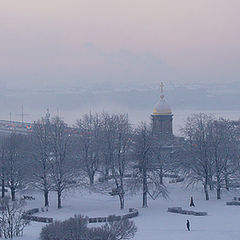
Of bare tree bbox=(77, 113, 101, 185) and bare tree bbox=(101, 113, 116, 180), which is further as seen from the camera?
bare tree bbox=(77, 113, 101, 185)

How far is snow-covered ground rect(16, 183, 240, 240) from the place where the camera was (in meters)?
24.8

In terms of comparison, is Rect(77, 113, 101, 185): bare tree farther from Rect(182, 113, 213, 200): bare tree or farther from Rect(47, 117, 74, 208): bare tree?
Rect(182, 113, 213, 200): bare tree

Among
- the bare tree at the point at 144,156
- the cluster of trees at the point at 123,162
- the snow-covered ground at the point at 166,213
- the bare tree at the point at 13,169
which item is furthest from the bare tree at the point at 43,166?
the bare tree at the point at 144,156

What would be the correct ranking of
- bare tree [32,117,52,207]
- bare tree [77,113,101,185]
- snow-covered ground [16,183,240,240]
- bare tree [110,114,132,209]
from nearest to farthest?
snow-covered ground [16,183,240,240], bare tree [110,114,132,209], bare tree [32,117,52,207], bare tree [77,113,101,185]

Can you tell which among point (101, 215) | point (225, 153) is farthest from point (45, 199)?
point (225, 153)

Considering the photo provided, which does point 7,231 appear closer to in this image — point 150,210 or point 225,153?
point 150,210

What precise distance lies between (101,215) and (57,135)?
20.7ft

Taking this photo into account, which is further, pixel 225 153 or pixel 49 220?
pixel 225 153

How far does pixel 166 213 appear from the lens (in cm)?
2981

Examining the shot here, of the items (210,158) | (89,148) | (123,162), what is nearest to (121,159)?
(123,162)

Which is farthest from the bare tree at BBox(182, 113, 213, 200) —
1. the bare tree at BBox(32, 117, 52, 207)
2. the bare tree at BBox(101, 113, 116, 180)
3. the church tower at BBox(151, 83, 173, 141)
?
the church tower at BBox(151, 83, 173, 141)

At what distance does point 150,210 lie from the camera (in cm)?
3073

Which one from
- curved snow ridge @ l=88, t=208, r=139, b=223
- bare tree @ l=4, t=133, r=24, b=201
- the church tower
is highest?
the church tower

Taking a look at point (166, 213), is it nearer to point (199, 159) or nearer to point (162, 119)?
point (199, 159)
